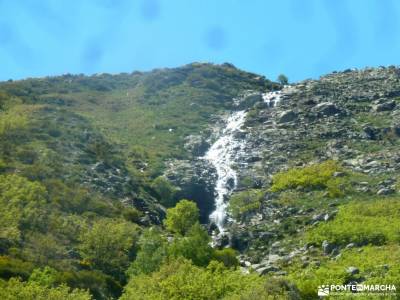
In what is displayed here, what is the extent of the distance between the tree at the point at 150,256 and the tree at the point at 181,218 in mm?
12172

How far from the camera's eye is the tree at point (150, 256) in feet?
172

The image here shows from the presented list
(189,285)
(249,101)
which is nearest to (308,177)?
(189,285)

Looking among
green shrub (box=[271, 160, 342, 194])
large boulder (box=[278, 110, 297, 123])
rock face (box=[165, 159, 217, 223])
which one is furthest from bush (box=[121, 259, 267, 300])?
large boulder (box=[278, 110, 297, 123])

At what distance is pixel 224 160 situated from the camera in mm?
104562

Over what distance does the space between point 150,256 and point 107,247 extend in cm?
706

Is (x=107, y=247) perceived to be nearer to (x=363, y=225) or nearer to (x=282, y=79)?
(x=363, y=225)

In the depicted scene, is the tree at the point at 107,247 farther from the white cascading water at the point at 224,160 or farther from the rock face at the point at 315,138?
the white cascading water at the point at 224,160

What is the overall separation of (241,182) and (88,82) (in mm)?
96063

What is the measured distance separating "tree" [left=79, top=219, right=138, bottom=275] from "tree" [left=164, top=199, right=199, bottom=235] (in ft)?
32.1

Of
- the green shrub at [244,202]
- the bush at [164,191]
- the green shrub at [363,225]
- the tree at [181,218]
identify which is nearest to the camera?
the green shrub at [363,225]

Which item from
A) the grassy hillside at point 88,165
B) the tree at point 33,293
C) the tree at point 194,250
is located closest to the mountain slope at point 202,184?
the tree at point 194,250

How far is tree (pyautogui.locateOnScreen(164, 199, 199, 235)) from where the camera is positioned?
235 feet

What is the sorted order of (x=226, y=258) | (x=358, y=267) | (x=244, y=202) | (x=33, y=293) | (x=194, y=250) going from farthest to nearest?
(x=244, y=202), (x=226, y=258), (x=194, y=250), (x=358, y=267), (x=33, y=293)

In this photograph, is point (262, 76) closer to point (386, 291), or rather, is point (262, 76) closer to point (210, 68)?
point (210, 68)
